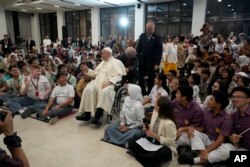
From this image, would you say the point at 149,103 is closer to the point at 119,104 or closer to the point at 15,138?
the point at 119,104

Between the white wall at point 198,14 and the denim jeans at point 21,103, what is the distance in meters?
8.08

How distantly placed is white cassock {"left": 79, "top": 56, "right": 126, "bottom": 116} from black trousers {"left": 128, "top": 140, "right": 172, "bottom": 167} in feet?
3.47

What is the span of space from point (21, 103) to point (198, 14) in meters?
8.45

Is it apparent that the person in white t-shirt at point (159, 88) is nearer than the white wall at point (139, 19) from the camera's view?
Yes

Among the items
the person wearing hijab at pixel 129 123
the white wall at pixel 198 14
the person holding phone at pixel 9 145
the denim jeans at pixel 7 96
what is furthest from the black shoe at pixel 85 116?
the white wall at pixel 198 14

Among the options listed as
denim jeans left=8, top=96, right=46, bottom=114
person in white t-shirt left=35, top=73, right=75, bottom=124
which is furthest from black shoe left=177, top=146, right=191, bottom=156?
denim jeans left=8, top=96, right=46, bottom=114

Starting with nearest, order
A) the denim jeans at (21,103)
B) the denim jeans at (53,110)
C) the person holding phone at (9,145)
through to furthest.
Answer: the person holding phone at (9,145) → the denim jeans at (53,110) → the denim jeans at (21,103)

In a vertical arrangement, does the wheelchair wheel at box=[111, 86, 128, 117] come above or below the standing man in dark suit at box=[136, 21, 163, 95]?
below

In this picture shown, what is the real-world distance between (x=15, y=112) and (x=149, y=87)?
2551mm

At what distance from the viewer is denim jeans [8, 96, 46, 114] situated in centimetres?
385

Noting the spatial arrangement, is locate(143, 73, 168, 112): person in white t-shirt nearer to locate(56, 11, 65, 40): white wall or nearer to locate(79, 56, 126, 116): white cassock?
locate(79, 56, 126, 116): white cassock

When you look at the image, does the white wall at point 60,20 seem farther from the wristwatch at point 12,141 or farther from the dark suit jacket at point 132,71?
the wristwatch at point 12,141

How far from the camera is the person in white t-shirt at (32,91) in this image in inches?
153

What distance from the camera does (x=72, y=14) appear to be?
1442cm
